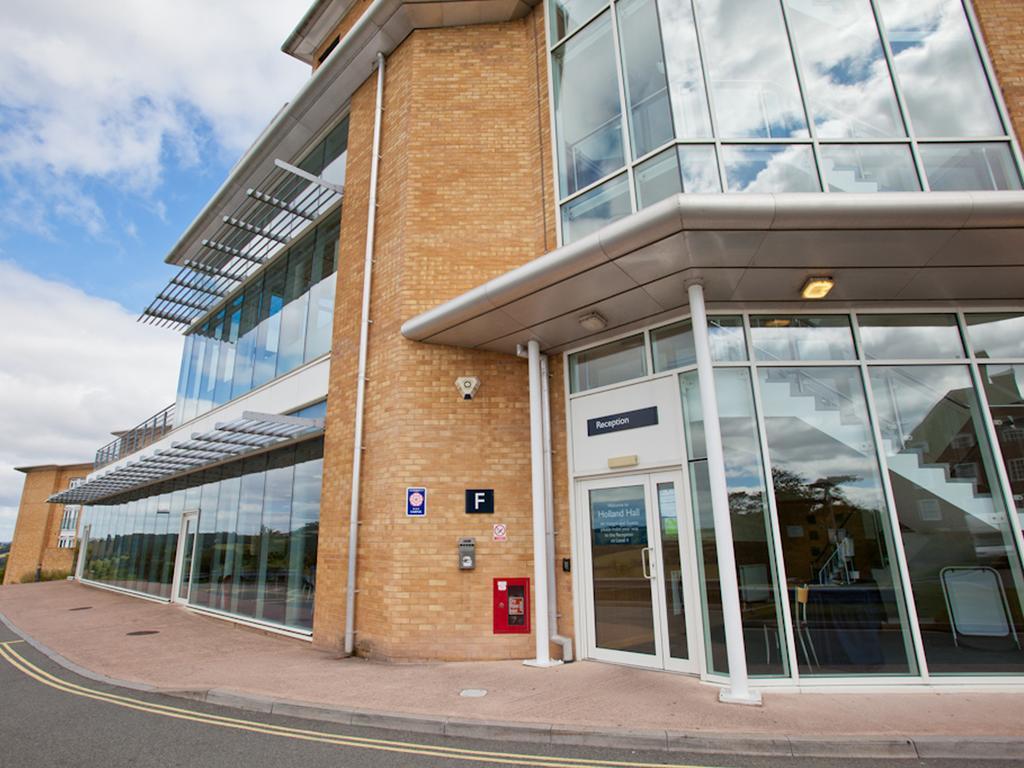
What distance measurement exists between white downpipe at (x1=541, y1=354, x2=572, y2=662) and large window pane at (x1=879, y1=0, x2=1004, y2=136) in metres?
5.68

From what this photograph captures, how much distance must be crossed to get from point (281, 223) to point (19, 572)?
45.8 meters

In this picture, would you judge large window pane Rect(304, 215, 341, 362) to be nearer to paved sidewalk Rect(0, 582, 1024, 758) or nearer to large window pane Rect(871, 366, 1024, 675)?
paved sidewalk Rect(0, 582, 1024, 758)

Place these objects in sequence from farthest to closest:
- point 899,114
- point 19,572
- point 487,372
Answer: point 19,572 < point 487,372 < point 899,114

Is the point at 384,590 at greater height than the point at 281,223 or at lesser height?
lesser

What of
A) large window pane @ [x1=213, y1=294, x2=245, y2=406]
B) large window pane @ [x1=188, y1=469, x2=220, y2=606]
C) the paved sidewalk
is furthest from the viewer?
large window pane @ [x1=213, y1=294, x2=245, y2=406]

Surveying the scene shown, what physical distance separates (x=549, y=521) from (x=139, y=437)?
2351 cm

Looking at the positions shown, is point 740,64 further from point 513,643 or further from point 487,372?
point 513,643

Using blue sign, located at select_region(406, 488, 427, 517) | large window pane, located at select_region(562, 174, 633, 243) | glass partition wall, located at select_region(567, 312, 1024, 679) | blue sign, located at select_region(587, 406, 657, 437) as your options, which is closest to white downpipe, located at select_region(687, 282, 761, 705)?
glass partition wall, located at select_region(567, 312, 1024, 679)

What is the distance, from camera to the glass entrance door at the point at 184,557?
16.9 m

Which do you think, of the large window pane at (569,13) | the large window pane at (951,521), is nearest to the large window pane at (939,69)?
the large window pane at (951,521)

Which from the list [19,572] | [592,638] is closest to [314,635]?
[592,638]

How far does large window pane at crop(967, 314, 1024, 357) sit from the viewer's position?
731cm

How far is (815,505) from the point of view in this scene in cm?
686

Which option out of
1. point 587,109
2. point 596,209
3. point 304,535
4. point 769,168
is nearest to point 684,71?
point 769,168
